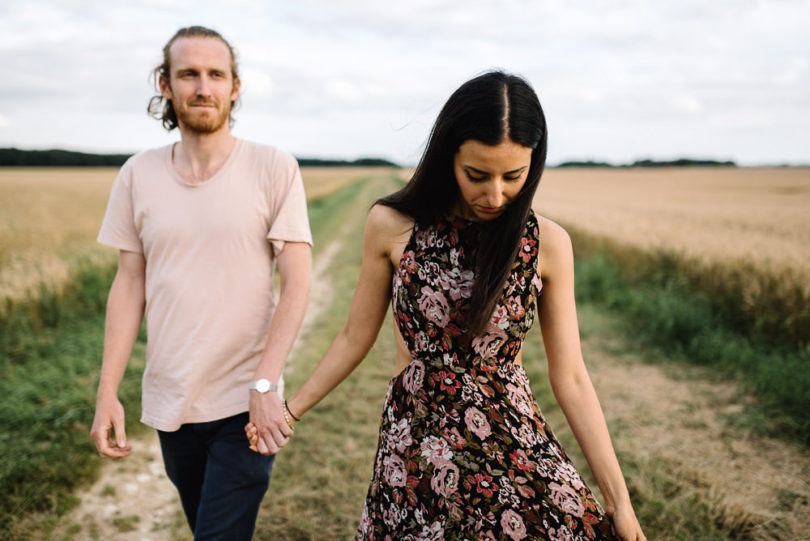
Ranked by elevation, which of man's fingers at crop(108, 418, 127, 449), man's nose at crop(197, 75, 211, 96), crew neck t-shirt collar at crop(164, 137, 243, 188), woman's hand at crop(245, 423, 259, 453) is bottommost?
man's fingers at crop(108, 418, 127, 449)

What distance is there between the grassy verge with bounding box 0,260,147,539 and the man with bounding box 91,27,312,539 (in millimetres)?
1785

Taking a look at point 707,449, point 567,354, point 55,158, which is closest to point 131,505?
point 567,354

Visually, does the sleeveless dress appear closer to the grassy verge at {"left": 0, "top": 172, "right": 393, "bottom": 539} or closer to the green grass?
the green grass

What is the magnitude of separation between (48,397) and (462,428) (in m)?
4.12

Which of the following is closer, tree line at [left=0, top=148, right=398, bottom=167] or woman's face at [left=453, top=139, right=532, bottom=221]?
woman's face at [left=453, top=139, right=532, bottom=221]

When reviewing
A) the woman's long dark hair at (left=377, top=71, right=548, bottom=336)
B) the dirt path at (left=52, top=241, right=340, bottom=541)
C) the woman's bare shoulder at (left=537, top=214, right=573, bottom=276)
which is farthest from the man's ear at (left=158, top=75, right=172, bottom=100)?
the dirt path at (left=52, top=241, right=340, bottom=541)

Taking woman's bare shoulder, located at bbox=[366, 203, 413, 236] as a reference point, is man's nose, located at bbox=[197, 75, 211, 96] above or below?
above

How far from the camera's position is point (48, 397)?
428 centimetres

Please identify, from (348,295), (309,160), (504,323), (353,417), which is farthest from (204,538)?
(309,160)

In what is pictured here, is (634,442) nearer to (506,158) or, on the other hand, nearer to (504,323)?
(504,323)

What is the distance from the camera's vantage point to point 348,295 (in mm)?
8312

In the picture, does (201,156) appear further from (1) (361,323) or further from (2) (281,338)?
(1) (361,323)

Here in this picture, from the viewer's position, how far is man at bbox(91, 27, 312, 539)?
196 cm

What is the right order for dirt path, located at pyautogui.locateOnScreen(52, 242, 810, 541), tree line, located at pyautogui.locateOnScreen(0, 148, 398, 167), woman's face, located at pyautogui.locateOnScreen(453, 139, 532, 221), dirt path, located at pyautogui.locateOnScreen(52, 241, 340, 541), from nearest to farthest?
woman's face, located at pyautogui.locateOnScreen(453, 139, 532, 221)
dirt path, located at pyautogui.locateOnScreen(52, 241, 340, 541)
dirt path, located at pyautogui.locateOnScreen(52, 242, 810, 541)
tree line, located at pyautogui.locateOnScreen(0, 148, 398, 167)
